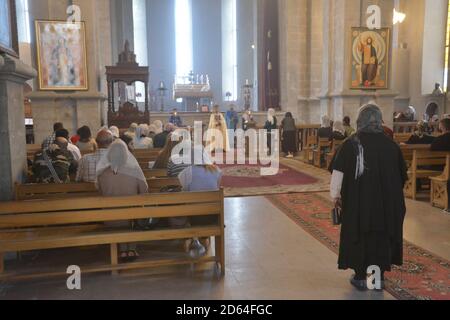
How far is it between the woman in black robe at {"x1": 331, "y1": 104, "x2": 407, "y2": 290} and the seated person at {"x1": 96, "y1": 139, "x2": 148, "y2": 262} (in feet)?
6.06

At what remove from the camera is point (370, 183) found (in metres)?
3.44

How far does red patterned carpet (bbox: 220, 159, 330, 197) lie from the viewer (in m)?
7.94

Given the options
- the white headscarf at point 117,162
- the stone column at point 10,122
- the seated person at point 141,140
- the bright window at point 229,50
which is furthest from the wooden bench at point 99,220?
the bright window at point 229,50

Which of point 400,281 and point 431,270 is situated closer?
point 400,281

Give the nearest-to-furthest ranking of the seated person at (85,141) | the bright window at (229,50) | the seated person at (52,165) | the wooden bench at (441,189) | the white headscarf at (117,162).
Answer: the white headscarf at (117,162) < the seated person at (52,165) < the wooden bench at (441,189) < the seated person at (85,141) < the bright window at (229,50)

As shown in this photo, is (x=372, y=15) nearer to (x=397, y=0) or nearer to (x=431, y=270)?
(x=397, y=0)

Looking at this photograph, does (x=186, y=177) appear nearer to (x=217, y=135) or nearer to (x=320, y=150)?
(x=320, y=150)

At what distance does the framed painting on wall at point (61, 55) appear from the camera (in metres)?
9.61

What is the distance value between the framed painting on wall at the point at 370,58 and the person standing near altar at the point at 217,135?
15.5ft

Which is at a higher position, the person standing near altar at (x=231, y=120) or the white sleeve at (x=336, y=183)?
the person standing near altar at (x=231, y=120)

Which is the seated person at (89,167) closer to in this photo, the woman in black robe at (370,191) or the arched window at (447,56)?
the woman in black robe at (370,191)

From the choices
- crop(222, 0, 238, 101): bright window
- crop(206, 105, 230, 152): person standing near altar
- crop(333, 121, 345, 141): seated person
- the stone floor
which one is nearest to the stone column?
the stone floor
